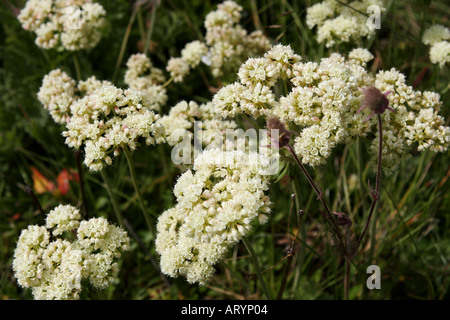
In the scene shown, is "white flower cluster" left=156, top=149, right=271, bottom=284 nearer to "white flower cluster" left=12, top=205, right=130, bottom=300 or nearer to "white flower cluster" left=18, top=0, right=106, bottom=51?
"white flower cluster" left=12, top=205, right=130, bottom=300

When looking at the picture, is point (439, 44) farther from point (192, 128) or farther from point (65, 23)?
point (65, 23)

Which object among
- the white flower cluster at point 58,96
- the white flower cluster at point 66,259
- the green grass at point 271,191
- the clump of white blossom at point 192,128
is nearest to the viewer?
the white flower cluster at point 66,259

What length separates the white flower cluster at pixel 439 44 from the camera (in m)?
3.39

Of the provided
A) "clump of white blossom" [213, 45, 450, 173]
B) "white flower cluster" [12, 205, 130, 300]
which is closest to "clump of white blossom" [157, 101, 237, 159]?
"clump of white blossom" [213, 45, 450, 173]

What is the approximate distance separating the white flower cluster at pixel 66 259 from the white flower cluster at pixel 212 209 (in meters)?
0.34

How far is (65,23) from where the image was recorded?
12.1 feet

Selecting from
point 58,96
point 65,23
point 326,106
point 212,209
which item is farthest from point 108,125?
point 65,23

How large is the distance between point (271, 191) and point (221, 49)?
49.4 inches

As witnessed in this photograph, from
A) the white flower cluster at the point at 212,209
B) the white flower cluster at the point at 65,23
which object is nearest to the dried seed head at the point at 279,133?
the white flower cluster at the point at 212,209

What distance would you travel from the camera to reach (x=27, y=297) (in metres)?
3.62

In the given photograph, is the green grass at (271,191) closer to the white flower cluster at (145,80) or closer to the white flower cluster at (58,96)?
the white flower cluster at (145,80)

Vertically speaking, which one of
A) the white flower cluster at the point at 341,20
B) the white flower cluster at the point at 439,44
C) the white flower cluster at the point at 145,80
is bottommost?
the white flower cluster at the point at 145,80

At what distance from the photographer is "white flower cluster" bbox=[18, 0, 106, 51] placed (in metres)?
3.63
